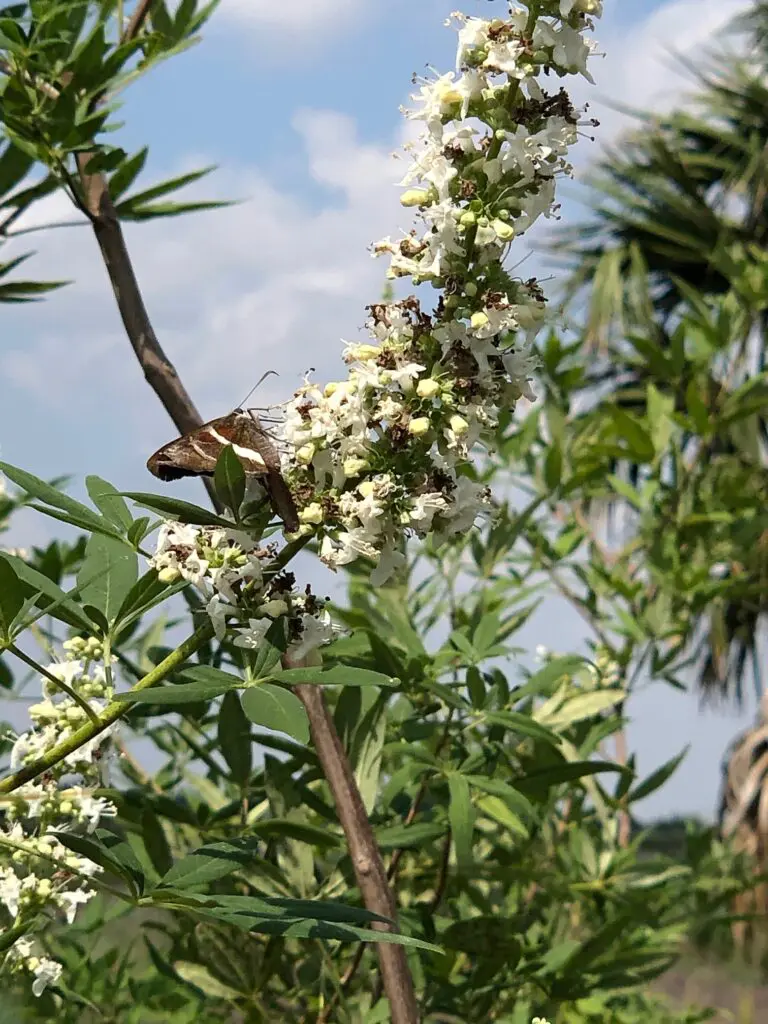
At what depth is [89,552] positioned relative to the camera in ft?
1.94

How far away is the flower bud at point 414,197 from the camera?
556mm

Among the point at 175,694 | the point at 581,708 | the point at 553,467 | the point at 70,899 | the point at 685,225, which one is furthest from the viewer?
the point at 685,225

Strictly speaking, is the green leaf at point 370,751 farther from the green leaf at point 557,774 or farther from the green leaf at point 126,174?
the green leaf at point 126,174

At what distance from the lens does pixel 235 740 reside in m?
0.86

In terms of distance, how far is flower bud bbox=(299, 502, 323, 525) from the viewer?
0.52m

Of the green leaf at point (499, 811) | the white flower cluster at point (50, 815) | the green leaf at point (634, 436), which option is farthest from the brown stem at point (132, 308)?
the green leaf at point (634, 436)

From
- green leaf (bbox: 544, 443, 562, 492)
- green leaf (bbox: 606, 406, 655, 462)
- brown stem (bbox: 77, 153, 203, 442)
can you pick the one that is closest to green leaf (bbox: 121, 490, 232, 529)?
brown stem (bbox: 77, 153, 203, 442)

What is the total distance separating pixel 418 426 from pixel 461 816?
34 cm

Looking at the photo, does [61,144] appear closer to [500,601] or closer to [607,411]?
[500,601]

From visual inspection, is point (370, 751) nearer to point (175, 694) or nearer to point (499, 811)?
point (499, 811)

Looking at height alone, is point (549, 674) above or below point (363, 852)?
above

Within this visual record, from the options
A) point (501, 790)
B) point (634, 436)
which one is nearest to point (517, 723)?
point (501, 790)

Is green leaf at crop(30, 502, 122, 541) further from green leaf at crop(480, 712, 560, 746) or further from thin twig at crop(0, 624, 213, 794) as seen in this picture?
green leaf at crop(480, 712, 560, 746)

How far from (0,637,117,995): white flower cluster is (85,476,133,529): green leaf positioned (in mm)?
114
